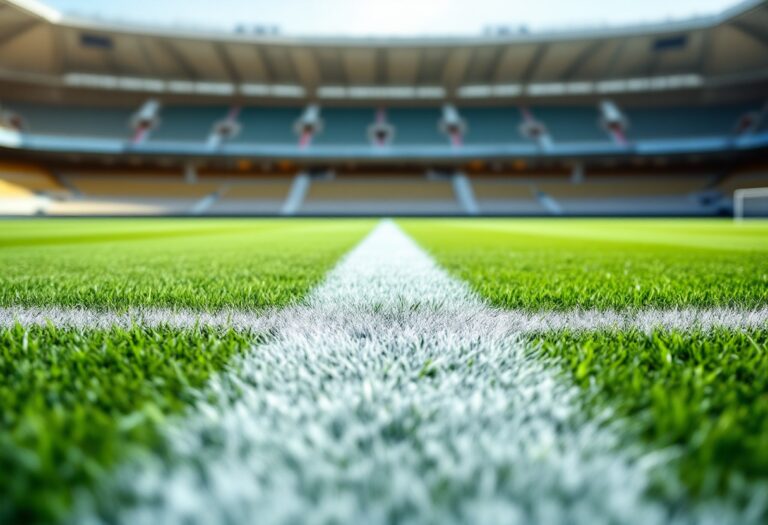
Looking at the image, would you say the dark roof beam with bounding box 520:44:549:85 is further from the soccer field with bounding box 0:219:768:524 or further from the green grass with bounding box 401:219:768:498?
the soccer field with bounding box 0:219:768:524

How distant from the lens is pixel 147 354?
945mm

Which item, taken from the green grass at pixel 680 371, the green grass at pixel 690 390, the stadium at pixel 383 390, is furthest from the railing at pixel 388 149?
the green grass at pixel 690 390

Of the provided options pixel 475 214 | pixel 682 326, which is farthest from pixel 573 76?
pixel 682 326

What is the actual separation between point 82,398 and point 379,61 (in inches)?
1105

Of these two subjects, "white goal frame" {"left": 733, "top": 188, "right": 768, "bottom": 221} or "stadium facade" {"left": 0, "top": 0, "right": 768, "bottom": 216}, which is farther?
"stadium facade" {"left": 0, "top": 0, "right": 768, "bottom": 216}

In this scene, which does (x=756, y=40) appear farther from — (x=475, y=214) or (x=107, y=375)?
(x=107, y=375)

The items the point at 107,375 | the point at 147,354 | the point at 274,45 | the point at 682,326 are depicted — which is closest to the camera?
the point at 107,375

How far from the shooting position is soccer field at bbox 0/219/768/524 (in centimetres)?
42

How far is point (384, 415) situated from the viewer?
0.62 meters

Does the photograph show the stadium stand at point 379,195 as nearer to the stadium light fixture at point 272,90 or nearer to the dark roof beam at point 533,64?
the stadium light fixture at point 272,90

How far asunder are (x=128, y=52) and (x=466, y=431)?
3049 centimetres

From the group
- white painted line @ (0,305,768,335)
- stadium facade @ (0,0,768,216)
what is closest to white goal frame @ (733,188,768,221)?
stadium facade @ (0,0,768,216)

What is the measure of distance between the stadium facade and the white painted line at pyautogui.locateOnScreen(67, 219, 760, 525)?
78.9 ft

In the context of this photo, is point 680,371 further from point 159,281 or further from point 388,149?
point 388,149
